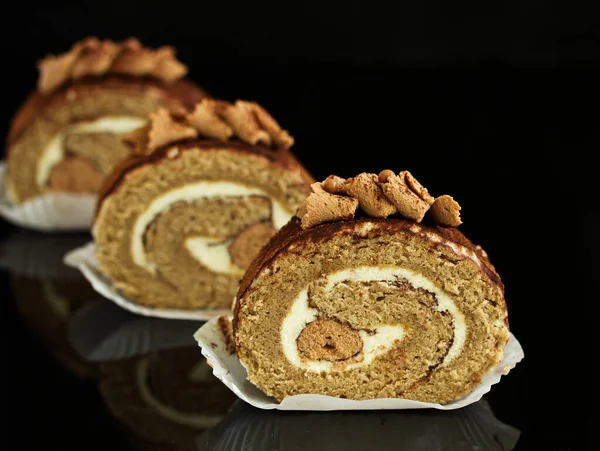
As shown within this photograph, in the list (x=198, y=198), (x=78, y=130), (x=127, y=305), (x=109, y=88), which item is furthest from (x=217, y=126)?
(x=78, y=130)

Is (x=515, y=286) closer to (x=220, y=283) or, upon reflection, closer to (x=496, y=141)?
(x=220, y=283)

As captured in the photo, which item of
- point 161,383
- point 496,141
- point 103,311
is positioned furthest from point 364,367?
point 496,141

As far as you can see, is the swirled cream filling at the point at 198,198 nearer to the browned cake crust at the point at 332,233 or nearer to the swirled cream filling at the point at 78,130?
the browned cake crust at the point at 332,233

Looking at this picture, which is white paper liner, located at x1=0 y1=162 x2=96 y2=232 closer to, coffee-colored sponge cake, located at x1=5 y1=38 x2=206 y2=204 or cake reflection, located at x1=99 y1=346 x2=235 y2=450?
coffee-colored sponge cake, located at x1=5 y1=38 x2=206 y2=204

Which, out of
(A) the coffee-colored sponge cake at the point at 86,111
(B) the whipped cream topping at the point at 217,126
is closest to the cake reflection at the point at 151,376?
(B) the whipped cream topping at the point at 217,126

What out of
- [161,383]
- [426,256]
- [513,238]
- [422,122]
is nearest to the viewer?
[426,256]

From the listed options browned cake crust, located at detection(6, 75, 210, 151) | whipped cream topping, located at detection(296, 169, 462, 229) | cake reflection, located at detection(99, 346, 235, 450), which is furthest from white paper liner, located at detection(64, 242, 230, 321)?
whipped cream topping, located at detection(296, 169, 462, 229)
